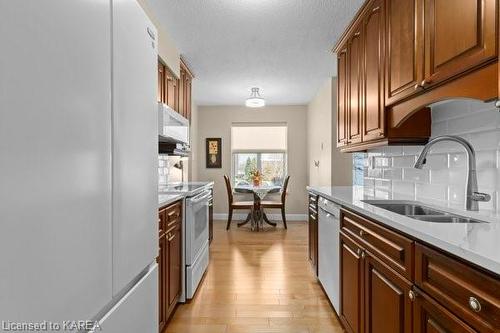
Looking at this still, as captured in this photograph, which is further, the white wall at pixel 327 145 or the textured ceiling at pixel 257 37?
the white wall at pixel 327 145

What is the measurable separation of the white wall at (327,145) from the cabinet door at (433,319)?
3.59m

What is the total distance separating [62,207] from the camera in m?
0.62

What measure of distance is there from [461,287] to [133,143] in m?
1.06

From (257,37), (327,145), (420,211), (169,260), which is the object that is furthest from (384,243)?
(327,145)

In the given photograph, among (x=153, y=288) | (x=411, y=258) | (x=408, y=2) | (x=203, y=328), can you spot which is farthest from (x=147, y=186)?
(x=408, y=2)

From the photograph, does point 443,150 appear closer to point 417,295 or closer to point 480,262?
point 417,295

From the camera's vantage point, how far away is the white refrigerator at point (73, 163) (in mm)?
503

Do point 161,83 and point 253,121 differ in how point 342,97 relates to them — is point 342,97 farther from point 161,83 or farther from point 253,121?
point 253,121

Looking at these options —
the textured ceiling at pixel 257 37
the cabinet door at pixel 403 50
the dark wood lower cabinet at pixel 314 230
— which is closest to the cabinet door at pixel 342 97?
the textured ceiling at pixel 257 37

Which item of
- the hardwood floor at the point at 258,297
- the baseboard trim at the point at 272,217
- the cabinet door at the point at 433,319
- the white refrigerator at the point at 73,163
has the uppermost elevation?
the white refrigerator at the point at 73,163

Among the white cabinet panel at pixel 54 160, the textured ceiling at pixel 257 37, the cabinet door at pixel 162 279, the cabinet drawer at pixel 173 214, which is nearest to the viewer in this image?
the white cabinet panel at pixel 54 160

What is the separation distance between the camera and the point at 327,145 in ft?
15.9

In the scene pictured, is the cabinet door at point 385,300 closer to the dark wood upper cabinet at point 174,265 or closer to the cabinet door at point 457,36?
the cabinet door at point 457,36

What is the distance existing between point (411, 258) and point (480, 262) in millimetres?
372
